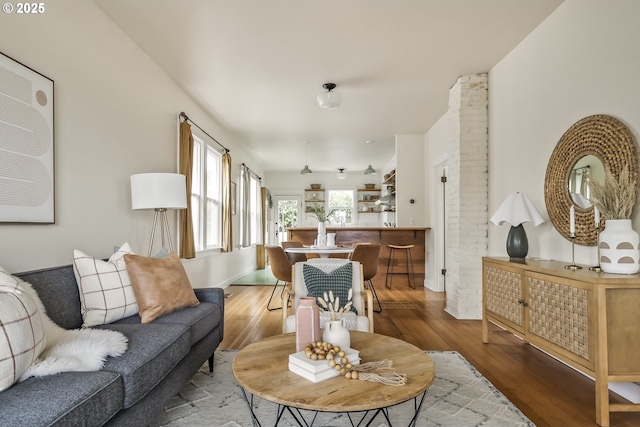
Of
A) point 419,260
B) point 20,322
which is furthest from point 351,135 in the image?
point 20,322

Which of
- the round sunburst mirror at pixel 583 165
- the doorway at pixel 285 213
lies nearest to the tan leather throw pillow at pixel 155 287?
the round sunburst mirror at pixel 583 165

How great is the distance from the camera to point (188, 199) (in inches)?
164

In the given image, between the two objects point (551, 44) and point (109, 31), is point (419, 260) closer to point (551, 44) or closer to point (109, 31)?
point (551, 44)

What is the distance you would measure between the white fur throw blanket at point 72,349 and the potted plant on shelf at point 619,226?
260 cm

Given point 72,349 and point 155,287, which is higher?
point 155,287

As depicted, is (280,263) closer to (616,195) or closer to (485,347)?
(485,347)

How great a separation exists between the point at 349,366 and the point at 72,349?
1145 millimetres

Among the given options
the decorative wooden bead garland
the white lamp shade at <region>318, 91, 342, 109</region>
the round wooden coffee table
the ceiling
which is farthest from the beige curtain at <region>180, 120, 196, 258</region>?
the decorative wooden bead garland

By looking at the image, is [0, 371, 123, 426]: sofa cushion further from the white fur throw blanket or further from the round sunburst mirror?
the round sunburst mirror

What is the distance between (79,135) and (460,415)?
3.09 metres

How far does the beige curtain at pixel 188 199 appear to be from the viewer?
4090mm

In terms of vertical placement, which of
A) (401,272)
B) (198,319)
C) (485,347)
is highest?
(198,319)

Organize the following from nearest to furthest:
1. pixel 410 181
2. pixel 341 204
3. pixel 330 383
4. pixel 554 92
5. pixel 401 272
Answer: pixel 330 383
pixel 554 92
pixel 401 272
pixel 410 181
pixel 341 204

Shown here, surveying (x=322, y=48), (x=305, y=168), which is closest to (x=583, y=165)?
(x=322, y=48)
